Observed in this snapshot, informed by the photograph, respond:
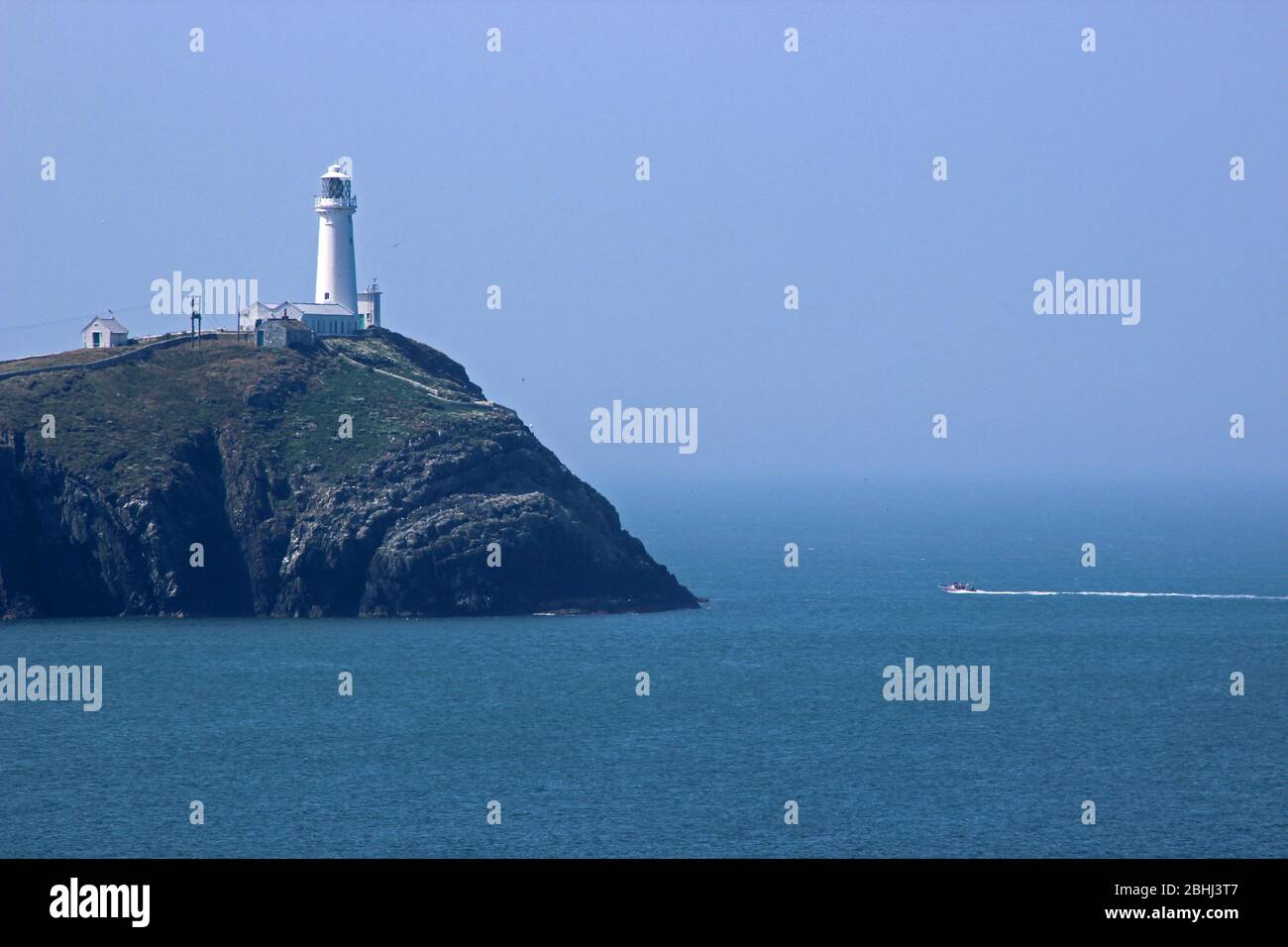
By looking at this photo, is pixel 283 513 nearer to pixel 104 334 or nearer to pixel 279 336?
pixel 279 336

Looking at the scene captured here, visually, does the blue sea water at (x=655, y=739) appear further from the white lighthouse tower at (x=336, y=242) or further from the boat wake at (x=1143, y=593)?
the white lighthouse tower at (x=336, y=242)

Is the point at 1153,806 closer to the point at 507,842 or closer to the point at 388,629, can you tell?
the point at 507,842

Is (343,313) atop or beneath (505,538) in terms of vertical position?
atop
